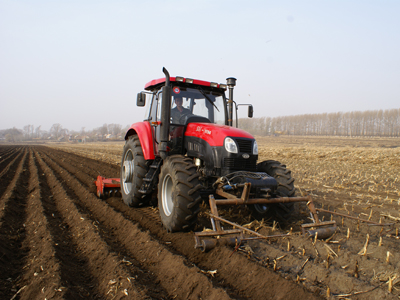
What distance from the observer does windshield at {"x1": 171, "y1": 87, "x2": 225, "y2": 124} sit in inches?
199

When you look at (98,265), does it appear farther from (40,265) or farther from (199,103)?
(199,103)

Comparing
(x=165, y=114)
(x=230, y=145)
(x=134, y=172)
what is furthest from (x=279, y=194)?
(x=134, y=172)

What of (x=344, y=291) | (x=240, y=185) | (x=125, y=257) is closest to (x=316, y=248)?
(x=344, y=291)

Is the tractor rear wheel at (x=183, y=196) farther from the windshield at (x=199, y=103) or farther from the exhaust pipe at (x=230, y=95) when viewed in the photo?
the exhaust pipe at (x=230, y=95)

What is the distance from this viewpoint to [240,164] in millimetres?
4355

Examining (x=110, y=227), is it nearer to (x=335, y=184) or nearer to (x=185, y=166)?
(x=185, y=166)

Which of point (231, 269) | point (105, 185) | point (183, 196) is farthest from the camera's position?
point (105, 185)

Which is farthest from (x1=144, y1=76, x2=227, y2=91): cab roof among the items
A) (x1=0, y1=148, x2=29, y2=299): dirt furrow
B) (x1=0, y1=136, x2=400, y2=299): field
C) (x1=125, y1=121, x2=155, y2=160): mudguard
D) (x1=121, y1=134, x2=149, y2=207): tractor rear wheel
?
(x1=0, y1=148, x2=29, y2=299): dirt furrow

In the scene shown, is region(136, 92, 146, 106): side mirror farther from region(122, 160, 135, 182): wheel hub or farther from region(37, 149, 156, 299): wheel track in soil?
region(37, 149, 156, 299): wheel track in soil

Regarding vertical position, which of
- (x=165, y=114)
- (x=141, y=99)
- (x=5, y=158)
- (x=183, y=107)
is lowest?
(x=5, y=158)

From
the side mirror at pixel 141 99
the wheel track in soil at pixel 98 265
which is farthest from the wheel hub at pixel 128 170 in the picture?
the side mirror at pixel 141 99

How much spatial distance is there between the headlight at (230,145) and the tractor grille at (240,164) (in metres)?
0.12

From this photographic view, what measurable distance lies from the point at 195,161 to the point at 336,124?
85373mm

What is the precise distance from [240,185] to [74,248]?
7.57ft
